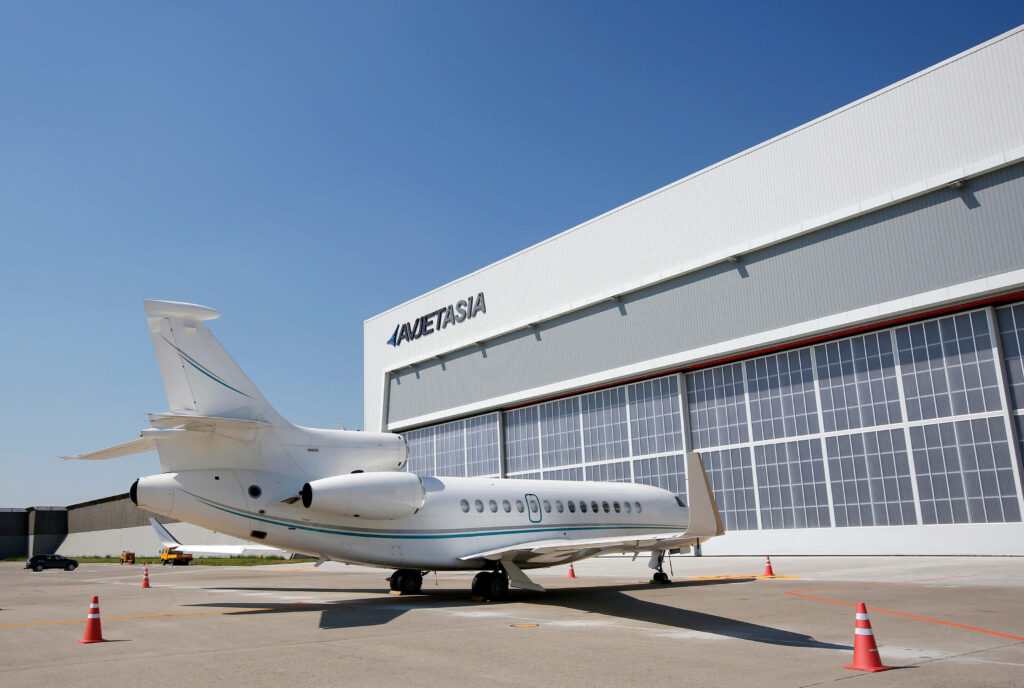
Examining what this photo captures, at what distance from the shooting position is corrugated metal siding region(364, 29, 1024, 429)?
2366cm

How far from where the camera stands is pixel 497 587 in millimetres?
16797

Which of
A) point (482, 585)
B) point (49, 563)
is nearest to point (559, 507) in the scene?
point (482, 585)

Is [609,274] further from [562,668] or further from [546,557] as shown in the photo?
[562,668]

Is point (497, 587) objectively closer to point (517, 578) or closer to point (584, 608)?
point (517, 578)

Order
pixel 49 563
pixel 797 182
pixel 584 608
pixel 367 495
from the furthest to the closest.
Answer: pixel 49 563 → pixel 797 182 → pixel 367 495 → pixel 584 608

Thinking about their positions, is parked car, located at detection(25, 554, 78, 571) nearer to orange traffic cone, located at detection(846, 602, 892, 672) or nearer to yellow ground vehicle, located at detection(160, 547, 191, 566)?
yellow ground vehicle, located at detection(160, 547, 191, 566)

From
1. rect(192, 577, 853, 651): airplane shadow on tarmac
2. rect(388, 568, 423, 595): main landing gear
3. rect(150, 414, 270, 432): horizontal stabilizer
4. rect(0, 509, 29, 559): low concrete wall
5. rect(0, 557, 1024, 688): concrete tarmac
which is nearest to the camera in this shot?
rect(0, 557, 1024, 688): concrete tarmac

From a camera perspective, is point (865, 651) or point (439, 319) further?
point (439, 319)

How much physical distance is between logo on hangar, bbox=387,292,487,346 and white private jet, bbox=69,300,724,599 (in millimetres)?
24160

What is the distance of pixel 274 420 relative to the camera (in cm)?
1559

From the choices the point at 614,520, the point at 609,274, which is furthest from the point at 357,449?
the point at 609,274

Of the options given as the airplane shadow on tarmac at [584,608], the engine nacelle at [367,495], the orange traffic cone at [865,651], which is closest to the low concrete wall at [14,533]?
the airplane shadow on tarmac at [584,608]

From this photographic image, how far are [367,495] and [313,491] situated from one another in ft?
3.71

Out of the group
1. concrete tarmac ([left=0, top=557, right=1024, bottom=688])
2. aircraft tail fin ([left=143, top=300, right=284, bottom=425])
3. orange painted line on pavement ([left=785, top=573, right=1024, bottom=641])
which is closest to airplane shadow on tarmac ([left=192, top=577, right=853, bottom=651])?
concrete tarmac ([left=0, top=557, right=1024, bottom=688])
